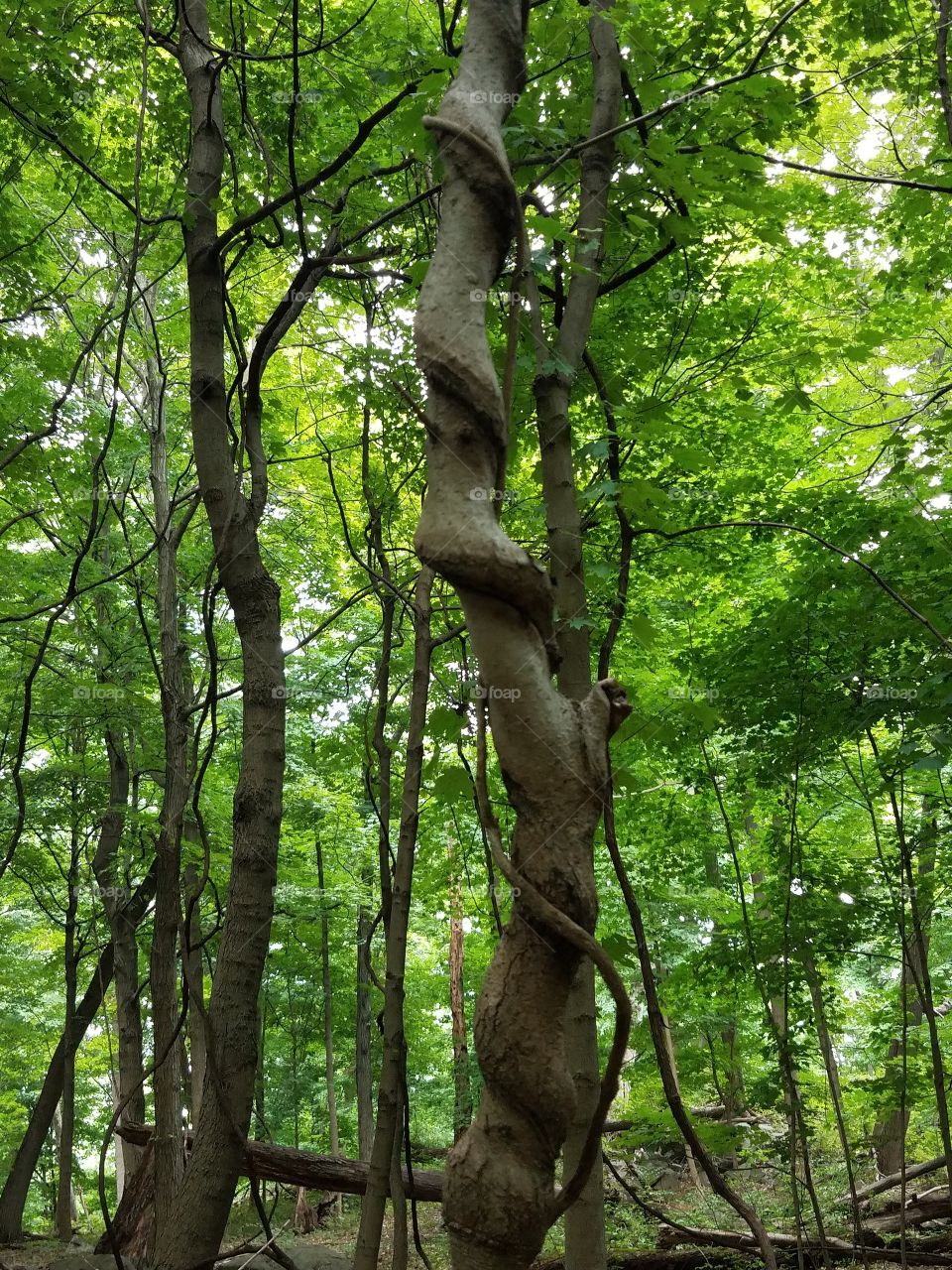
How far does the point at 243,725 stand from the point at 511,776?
76.8 inches

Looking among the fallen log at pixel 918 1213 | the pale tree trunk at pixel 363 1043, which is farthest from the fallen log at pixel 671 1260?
the pale tree trunk at pixel 363 1043

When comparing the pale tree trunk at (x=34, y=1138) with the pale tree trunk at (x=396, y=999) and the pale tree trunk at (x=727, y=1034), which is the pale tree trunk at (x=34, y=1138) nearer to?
the pale tree trunk at (x=727, y=1034)

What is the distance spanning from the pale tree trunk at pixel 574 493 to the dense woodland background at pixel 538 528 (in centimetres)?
2

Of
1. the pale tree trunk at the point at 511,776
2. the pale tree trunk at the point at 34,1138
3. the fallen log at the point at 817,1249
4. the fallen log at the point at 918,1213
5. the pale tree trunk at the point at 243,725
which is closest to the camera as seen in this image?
the pale tree trunk at the point at 511,776

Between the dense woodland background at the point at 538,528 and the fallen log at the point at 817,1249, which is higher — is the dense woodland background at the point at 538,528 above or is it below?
above

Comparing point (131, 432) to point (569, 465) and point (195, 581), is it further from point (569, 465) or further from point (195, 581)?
point (569, 465)

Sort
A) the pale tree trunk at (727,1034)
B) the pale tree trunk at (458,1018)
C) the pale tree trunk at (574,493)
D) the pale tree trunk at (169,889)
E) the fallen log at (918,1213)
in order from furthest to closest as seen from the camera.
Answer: the pale tree trunk at (458,1018) < the pale tree trunk at (727,1034) < the fallen log at (918,1213) < the pale tree trunk at (169,889) < the pale tree trunk at (574,493)

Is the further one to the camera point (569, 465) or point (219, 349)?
point (219, 349)

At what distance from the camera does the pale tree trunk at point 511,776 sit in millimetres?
1068

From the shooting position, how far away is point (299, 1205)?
36.7 feet

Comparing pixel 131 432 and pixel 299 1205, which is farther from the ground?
pixel 131 432

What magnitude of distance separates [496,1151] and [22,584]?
8937 mm

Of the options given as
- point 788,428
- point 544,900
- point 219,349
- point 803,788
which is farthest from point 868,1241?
point 788,428

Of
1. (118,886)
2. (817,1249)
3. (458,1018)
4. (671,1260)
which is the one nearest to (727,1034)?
(458,1018)
